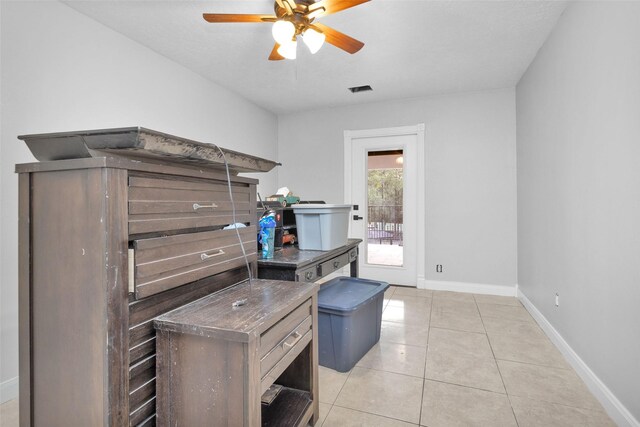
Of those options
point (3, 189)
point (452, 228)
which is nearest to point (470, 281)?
point (452, 228)

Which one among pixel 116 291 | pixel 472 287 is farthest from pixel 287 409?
pixel 472 287

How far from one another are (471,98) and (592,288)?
2744mm

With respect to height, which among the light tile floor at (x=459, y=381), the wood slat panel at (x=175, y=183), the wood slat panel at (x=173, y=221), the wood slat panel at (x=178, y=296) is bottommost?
the light tile floor at (x=459, y=381)

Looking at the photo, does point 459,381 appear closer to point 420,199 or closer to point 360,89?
point 420,199

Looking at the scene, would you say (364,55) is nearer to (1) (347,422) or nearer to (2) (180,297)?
(2) (180,297)

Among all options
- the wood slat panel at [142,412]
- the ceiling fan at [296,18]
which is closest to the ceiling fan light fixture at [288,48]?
the ceiling fan at [296,18]

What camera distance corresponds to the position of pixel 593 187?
1.84 m

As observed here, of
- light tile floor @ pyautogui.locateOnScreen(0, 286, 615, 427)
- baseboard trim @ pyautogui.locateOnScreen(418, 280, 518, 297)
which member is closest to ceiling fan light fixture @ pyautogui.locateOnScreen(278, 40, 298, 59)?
light tile floor @ pyautogui.locateOnScreen(0, 286, 615, 427)

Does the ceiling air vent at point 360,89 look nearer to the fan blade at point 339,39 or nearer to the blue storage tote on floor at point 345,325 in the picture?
the fan blade at point 339,39

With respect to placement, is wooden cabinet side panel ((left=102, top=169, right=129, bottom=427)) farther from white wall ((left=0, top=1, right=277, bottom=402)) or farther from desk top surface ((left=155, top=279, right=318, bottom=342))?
white wall ((left=0, top=1, right=277, bottom=402))

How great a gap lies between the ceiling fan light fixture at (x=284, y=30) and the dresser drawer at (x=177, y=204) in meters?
0.97

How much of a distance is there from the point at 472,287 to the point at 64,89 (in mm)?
4407

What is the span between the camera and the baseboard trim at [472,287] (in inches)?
147

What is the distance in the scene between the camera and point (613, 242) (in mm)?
1635
